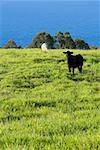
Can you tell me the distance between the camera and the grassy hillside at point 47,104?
26.3 feet

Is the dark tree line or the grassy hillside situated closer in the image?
the grassy hillside

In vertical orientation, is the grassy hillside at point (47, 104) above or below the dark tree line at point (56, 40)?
below

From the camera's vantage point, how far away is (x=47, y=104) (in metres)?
14.5

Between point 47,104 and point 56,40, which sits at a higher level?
point 56,40

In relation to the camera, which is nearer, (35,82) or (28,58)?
(35,82)

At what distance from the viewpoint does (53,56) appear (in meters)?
29.5

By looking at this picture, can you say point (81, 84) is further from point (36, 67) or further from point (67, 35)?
point (67, 35)

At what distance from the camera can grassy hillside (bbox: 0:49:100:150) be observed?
8023mm

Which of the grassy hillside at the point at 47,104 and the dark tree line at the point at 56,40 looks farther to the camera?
the dark tree line at the point at 56,40

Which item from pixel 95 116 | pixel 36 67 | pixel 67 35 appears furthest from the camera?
pixel 67 35

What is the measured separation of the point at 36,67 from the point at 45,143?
1741 cm

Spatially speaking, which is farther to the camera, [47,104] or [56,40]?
[56,40]

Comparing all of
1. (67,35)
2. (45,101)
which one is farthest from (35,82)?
(67,35)

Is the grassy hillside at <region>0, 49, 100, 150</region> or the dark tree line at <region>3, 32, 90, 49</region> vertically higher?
the dark tree line at <region>3, 32, 90, 49</region>
